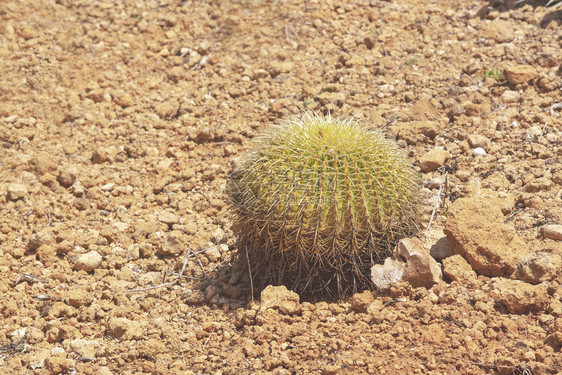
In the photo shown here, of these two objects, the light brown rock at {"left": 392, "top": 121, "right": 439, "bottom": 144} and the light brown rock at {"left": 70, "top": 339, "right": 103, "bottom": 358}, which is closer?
the light brown rock at {"left": 70, "top": 339, "right": 103, "bottom": 358}

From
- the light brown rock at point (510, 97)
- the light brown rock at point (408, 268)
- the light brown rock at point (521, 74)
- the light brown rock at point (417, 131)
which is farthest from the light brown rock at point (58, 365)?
the light brown rock at point (521, 74)

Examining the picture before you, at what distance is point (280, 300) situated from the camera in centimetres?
425

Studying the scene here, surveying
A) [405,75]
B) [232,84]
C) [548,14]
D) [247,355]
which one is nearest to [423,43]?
[405,75]

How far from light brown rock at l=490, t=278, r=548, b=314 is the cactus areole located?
0.79 metres

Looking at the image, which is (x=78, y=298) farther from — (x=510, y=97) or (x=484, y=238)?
(x=510, y=97)

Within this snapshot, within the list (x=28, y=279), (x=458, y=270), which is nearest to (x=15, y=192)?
(x=28, y=279)

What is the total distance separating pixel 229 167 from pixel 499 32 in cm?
313

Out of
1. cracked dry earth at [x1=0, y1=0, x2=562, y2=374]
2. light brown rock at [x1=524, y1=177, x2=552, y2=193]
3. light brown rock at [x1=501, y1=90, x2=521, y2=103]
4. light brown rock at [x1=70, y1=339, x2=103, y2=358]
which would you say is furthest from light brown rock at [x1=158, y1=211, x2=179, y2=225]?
light brown rock at [x1=501, y1=90, x2=521, y2=103]

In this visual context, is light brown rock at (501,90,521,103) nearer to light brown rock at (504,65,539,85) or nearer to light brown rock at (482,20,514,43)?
light brown rock at (504,65,539,85)

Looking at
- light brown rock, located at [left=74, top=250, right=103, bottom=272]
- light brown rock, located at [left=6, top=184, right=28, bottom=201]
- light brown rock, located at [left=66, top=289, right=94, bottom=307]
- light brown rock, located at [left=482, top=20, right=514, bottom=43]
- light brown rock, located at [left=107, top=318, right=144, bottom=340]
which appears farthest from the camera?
light brown rock, located at [left=482, top=20, right=514, bottom=43]

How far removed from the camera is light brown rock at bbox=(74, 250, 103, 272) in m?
5.12

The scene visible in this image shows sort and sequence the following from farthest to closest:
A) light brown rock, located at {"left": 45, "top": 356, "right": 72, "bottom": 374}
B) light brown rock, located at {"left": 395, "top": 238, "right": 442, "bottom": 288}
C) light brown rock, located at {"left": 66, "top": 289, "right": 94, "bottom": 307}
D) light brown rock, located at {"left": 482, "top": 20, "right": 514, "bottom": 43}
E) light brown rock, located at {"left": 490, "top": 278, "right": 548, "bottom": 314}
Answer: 1. light brown rock, located at {"left": 482, "top": 20, "right": 514, "bottom": 43}
2. light brown rock, located at {"left": 66, "top": 289, "right": 94, "bottom": 307}
3. light brown rock, located at {"left": 395, "top": 238, "right": 442, "bottom": 288}
4. light brown rock, located at {"left": 45, "top": 356, "right": 72, "bottom": 374}
5. light brown rock, located at {"left": 490, "top": 278, "right": 548, "bottom": 314}

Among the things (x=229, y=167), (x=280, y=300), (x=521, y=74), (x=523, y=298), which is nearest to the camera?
(x=523, y=298)

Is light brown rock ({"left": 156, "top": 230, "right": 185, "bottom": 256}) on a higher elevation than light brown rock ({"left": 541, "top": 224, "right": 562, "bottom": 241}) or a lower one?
lower
